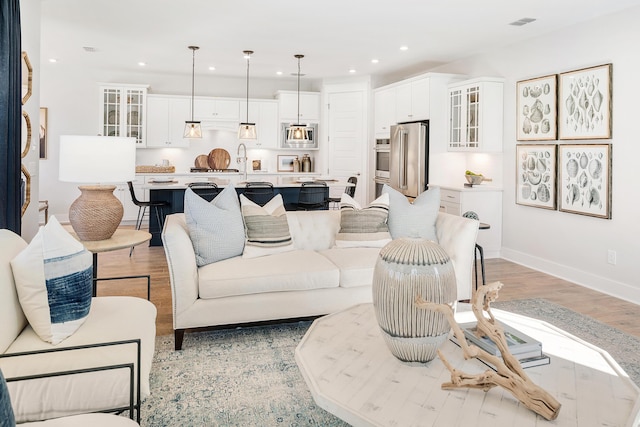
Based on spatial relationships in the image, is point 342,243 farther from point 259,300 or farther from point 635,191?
point 635,191

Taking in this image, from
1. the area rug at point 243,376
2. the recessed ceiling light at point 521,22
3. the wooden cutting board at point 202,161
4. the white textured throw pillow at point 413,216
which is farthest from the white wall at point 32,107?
the recessed ceiling light at point 521,22

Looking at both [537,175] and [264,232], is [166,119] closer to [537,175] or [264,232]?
[264,232]

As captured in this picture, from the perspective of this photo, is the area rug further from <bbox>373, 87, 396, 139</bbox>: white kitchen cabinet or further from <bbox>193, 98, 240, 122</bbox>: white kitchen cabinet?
<bbox>193, 98, 240, 122</bbox>: white kitchen cabinet

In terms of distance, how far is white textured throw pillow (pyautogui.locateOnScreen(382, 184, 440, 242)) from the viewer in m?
3.84

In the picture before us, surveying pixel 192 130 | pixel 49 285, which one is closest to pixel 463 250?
pixel 49 285

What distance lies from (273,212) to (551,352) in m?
2.24

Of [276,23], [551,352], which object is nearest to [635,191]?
[551,352]

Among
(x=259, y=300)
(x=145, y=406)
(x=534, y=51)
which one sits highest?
(x=534, y=51)

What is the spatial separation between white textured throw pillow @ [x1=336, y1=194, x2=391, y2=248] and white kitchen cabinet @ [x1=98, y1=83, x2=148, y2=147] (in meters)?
5.67

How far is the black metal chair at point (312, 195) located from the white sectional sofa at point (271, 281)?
2800mm

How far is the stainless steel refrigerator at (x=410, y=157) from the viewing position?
6.80 m

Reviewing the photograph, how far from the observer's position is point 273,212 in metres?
3.73

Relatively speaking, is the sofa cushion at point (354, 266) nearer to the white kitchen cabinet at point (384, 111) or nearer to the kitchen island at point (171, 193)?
the kitchen island at point (171, 193)

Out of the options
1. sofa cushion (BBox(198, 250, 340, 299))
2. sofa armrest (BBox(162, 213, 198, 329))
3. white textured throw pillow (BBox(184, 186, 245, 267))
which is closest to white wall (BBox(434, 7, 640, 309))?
sofa cushion (BBox(198, 250, 340, 299))
